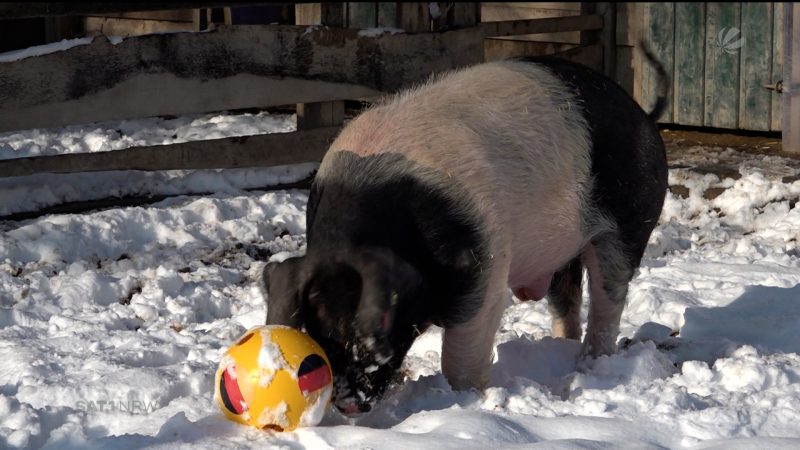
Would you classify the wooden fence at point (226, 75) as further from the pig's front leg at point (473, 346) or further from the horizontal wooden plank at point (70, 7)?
the pig's front leg at point (473, 346)

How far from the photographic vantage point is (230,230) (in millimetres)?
5828

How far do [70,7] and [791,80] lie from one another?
438cm

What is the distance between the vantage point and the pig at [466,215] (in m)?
3.20

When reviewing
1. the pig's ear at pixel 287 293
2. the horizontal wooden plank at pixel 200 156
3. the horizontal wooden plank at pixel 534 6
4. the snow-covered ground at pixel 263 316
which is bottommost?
the snow-covered ground at pixel 263 316

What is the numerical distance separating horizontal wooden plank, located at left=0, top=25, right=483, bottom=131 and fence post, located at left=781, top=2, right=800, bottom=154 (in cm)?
200

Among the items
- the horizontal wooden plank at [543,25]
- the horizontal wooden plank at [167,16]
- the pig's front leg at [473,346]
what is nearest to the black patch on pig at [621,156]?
the pig's front leg at [473,346]

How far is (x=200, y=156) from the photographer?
6.43 m

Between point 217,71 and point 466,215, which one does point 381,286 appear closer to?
point 466,215

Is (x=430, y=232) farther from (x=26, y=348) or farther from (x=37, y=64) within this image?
(x=37, y=64)

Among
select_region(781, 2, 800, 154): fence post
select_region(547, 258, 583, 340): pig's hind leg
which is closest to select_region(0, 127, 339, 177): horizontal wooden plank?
select_region(547, 258, 583, 340): pig's hind leg

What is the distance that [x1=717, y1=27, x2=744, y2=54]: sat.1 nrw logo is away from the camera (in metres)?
8.20

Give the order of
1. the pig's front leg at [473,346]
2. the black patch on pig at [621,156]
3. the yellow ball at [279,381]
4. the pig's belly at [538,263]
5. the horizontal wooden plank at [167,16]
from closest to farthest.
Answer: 1. the yellow ball at [279,381]
2. the pig's front leg at [473,346]
3. the pig's belly at [538,263]
4. the black patch on pig at [621,156]
5. the horizontal wooden plank at [167,16]

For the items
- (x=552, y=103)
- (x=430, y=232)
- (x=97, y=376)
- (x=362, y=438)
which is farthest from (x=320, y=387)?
(x=552, y=103)

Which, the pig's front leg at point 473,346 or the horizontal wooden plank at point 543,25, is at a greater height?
the horizontal wooden plank at point 543,25
